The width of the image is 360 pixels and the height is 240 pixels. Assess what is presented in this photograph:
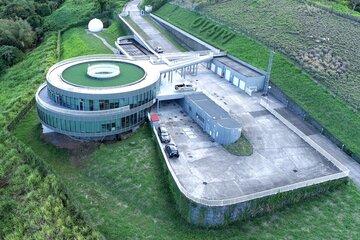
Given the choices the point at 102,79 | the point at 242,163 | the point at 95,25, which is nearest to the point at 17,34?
the point at 95,25

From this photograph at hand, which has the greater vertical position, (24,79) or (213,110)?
(213,110)

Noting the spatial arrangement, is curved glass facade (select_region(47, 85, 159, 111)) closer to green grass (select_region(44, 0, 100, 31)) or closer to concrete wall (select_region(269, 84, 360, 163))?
concrete wall (select_region(269, 84, 360, 163))

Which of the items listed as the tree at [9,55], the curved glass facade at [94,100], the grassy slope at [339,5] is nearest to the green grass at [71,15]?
the tree at [9,55]

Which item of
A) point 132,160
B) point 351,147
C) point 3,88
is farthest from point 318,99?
point 3,88

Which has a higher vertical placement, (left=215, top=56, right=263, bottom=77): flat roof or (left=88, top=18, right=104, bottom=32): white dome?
(left=215, top=56, right=263, bottom=77): flat roof

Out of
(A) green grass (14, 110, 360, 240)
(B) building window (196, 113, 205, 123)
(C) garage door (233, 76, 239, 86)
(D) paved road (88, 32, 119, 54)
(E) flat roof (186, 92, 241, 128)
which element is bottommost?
(A) green grass (14, 110, 360, 240)

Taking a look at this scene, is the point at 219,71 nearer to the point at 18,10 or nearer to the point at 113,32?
the point at 113,32

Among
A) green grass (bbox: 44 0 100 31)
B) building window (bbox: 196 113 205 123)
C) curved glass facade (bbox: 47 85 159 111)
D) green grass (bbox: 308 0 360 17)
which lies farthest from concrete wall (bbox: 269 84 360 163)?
green grass (bbox: 44 0 100 31)
